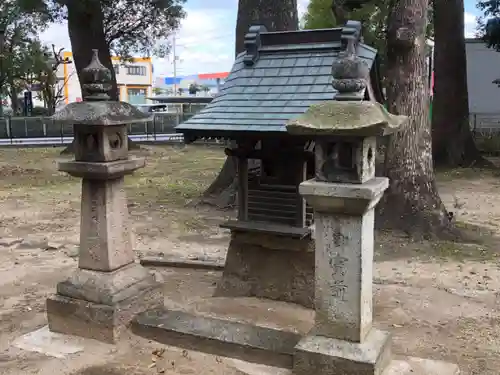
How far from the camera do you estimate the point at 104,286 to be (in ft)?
15.9

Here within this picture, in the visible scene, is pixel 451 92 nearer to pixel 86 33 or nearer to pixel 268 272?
pixel 86 33

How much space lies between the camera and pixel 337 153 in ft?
13.0

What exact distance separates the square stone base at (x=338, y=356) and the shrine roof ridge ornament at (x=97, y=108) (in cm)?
240

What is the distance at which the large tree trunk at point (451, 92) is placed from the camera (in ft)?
57.6

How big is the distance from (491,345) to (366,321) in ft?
5.57

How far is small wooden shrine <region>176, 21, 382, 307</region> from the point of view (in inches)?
215

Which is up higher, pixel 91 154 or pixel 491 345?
pixel 91 154

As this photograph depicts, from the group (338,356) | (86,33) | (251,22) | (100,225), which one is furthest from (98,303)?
(86,33)

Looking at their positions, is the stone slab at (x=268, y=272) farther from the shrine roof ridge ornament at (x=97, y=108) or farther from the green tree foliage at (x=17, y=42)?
Result: the green tree foliage at (x=17, y=42)

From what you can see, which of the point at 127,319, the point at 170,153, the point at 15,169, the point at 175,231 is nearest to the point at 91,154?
the point at 127,319

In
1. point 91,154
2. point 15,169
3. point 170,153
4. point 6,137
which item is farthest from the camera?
point 6,137

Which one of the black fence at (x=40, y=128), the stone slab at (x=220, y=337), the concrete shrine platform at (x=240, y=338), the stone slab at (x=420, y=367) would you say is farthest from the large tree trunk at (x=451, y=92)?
the stone slab at (x=220, y=337)

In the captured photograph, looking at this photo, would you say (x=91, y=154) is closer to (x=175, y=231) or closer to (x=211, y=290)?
(x=211, y=290)

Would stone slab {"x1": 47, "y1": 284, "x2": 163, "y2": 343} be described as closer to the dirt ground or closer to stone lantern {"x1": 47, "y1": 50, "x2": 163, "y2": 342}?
stone lantern {"x1": 47, "y1": 50, "x2": 163, "y2": 342}
